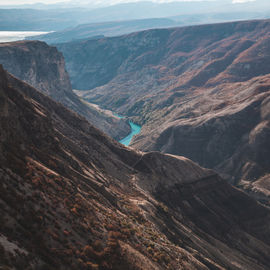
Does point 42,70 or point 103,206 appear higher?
point 42,70

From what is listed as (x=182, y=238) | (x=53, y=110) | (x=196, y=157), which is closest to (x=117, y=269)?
(x=182, y=238)

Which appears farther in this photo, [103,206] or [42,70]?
[42,70]

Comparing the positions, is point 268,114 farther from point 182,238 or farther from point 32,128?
point 32,128

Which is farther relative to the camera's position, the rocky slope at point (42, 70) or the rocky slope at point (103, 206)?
the rocky slope at point (42, 70)

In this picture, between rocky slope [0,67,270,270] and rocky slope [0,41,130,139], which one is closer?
rocky slope [0,67,270,270]
